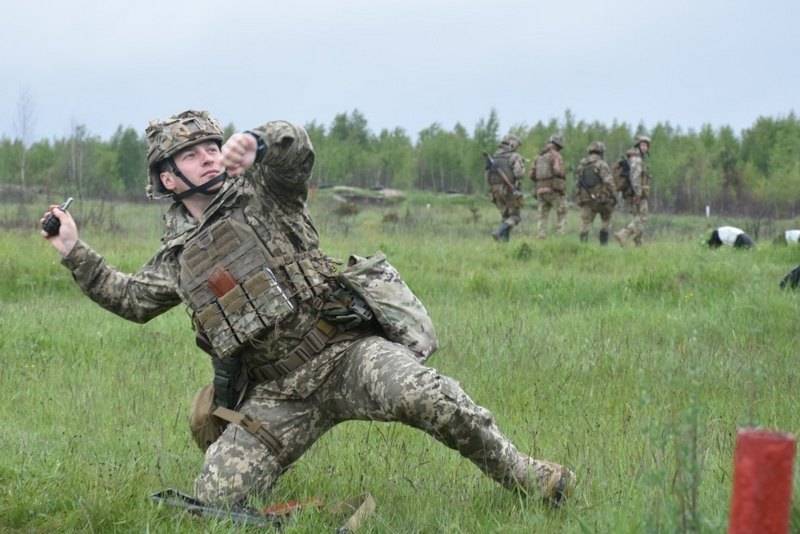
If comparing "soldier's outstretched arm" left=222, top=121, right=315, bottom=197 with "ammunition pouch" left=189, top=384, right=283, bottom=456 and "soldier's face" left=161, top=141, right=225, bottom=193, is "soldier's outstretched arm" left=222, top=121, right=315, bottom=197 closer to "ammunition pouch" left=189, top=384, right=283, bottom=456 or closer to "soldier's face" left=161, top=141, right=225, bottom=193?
"soldier's face" left=161, top=141, right=225, bottom=193

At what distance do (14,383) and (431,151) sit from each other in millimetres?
60988

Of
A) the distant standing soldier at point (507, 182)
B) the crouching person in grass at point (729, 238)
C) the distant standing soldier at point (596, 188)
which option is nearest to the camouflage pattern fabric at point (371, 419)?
the crouching person in grass at point (729, 238)

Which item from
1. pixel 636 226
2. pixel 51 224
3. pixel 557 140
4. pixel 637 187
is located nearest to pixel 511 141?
pixel 557 140

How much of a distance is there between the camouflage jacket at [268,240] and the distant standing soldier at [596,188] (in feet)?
53.3

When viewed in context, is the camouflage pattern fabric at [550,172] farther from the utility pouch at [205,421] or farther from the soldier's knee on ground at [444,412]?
the soldier's knee on ground at [444,412]

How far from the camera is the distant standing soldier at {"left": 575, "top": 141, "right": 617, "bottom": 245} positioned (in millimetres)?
20719

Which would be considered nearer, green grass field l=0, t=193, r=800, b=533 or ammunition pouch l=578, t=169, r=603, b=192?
green grass field l=0, t=193, r=800, b=533

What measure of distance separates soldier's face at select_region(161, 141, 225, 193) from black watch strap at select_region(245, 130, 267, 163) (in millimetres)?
533

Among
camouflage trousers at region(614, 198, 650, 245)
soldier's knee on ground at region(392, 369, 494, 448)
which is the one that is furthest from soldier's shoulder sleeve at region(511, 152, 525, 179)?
soldier's knee on ground at region(392, 369, 494, 448)

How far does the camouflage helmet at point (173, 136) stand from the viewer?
4.82 metres

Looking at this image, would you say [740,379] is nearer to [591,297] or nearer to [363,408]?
[363,408]

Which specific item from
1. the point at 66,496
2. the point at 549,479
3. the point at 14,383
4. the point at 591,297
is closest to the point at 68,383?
the point at 14,383

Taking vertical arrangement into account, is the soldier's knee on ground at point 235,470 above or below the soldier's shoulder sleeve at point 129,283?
below

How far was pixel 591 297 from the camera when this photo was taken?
459 inches
